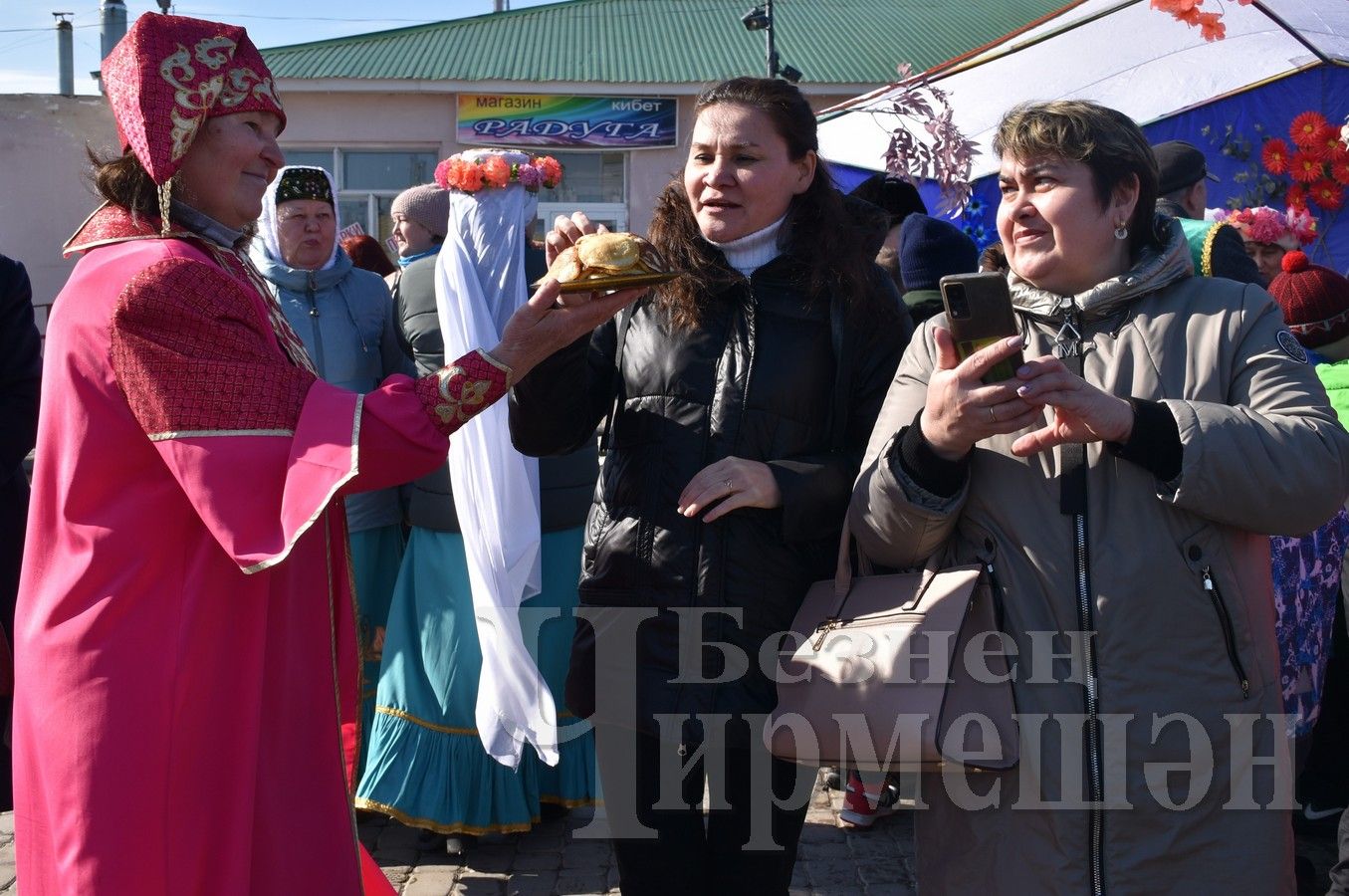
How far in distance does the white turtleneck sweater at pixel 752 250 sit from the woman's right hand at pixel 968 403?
0.65 meters

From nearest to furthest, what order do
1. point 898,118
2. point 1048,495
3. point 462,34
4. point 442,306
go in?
point 1048,495 < point 442,306 < point 898,118 < point 462,34

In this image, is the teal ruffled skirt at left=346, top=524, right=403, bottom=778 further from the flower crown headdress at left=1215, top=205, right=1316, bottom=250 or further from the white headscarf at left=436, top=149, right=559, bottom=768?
the flower crown headdress at left=1215, top=205, right=1316, bottom=250

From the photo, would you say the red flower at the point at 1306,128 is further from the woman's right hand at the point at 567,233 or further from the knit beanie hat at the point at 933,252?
the woman's right hand at the point at 567,233

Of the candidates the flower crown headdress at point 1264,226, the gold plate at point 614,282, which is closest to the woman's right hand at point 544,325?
the gold plate at point 614,282

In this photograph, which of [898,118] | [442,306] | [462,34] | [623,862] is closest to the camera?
[623,862]

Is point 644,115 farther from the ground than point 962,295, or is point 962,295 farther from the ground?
point 644,115

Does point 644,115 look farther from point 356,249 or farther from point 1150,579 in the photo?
point 1150,579

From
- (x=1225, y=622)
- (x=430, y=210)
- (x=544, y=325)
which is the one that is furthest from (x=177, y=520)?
(x=430, y=210)

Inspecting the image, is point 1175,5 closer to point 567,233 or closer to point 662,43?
point 567,233

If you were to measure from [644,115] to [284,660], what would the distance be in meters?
21.4

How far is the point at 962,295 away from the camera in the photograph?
220 cm

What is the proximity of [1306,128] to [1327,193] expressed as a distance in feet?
1.05

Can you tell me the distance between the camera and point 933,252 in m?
4.61

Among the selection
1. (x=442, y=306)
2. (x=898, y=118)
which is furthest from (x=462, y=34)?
(x=442, y=306)
